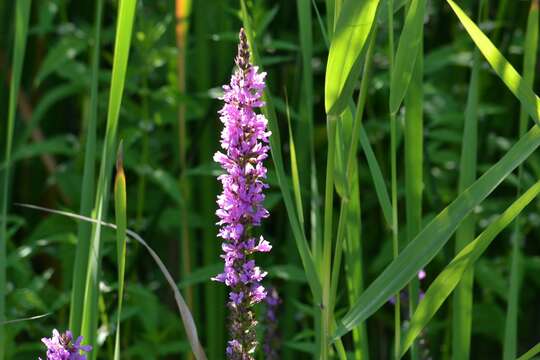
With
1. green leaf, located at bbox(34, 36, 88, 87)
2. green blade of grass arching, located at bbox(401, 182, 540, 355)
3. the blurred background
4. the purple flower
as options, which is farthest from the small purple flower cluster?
green leaf, located at bbox(34, 36, 88, 87)

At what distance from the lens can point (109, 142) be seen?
3.88ft

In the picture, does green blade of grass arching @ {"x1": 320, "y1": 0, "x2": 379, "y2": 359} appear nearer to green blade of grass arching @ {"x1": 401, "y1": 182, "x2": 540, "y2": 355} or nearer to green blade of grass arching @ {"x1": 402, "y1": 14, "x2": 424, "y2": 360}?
green blade of grass arching @ {"x1": 401, "y1": 182, "x2": 540, "y2": 355}

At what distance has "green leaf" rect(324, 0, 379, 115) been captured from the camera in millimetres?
1005

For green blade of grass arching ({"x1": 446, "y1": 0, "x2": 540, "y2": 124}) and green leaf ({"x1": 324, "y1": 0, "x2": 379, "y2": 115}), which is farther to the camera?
green blade of grass arching ({"x1": 446, "y1": 0, "x2": 540, "y2": 124})

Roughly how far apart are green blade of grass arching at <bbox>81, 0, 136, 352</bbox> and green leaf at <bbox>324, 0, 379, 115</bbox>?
0.26 m

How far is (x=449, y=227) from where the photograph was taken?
3.55ft

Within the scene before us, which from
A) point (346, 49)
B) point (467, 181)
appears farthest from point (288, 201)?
point (467, 181)

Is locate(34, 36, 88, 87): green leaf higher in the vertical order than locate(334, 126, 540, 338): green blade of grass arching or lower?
higher

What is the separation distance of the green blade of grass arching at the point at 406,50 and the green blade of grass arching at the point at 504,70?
4cm

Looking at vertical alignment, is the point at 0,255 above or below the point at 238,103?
below

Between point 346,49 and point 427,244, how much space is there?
230 mm

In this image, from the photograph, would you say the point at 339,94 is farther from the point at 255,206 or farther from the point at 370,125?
the point at 370,125

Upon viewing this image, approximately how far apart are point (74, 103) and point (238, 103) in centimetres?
191

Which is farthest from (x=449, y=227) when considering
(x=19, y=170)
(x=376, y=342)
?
(x=19, y=170)
